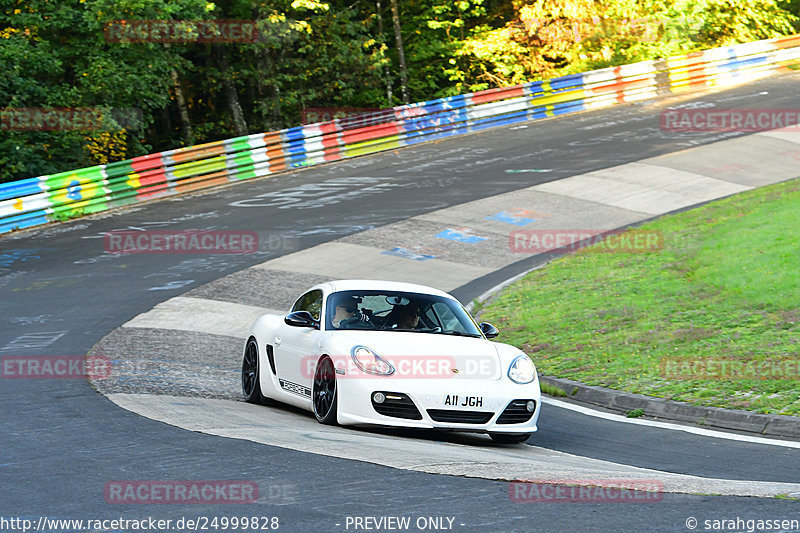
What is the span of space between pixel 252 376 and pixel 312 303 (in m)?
1.04

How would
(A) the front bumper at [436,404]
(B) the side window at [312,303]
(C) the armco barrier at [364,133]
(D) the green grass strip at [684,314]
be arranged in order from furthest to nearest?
(C) the armco barrier at [364,133] < (D) the green grass strip at [684,314] < (B) the side window at [312,303] < (A) the front bumper at [436,404]

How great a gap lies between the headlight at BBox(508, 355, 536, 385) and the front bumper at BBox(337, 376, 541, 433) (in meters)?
0.21

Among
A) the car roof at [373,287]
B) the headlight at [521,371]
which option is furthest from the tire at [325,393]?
the headlight at [521,371]

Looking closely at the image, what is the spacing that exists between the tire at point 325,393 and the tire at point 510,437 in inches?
54.3

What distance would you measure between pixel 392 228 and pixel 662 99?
58.5 feet

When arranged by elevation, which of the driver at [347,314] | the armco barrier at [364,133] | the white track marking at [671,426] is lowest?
the white track marking at [671,426]

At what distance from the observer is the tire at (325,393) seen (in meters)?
8.73

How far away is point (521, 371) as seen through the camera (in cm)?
895

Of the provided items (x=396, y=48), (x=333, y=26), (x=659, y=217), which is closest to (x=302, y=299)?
(x=659, y=217)

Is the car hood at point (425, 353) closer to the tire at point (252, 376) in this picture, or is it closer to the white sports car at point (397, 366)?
the white sports car at point (397, 366)

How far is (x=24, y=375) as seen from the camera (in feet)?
37.2

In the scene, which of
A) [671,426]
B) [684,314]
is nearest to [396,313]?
[671,426]

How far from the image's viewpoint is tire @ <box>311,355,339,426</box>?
8734 millimetres

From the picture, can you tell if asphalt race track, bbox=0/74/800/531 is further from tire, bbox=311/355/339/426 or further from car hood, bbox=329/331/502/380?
car hood, bbox=329/331/502/380
